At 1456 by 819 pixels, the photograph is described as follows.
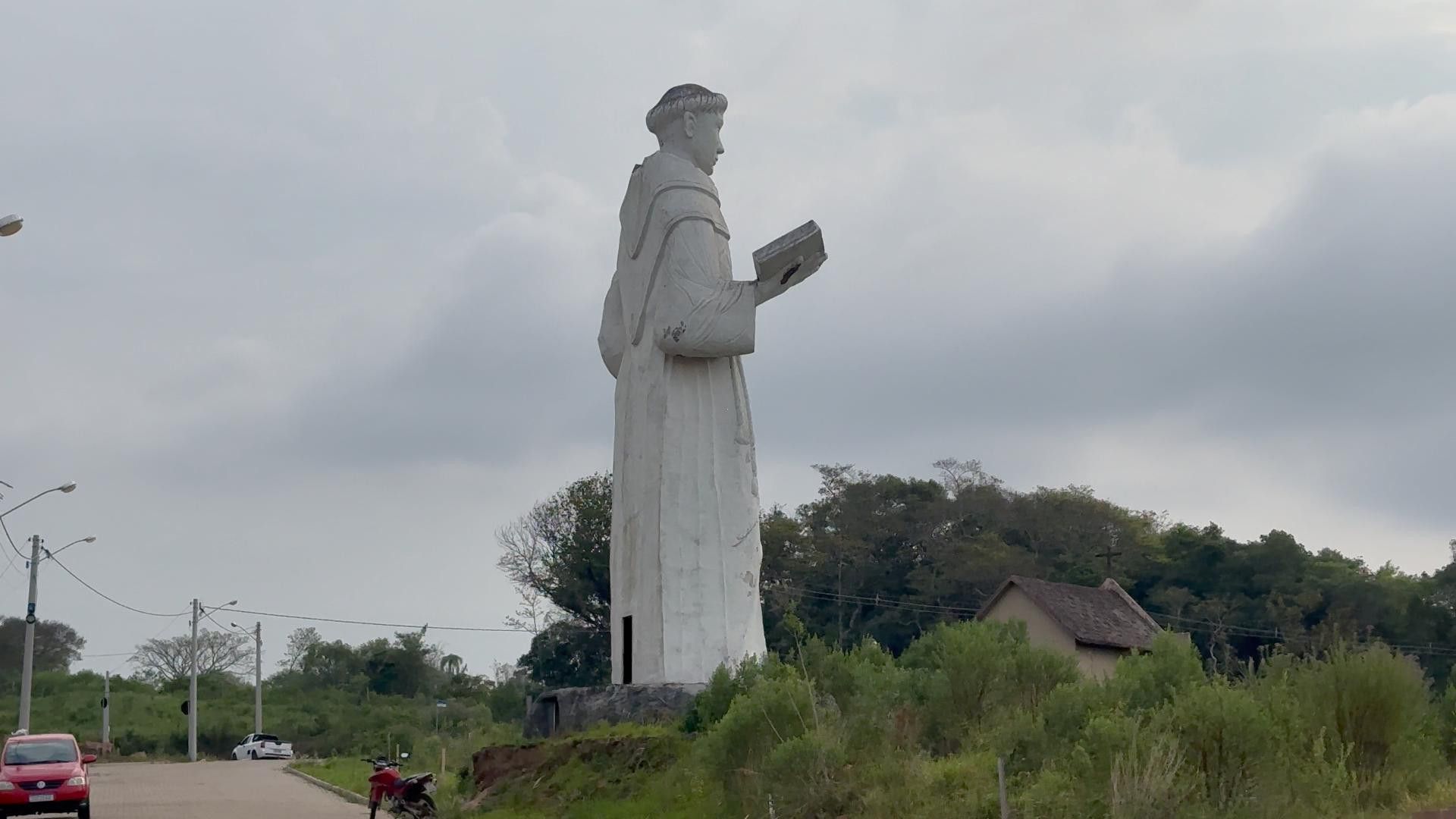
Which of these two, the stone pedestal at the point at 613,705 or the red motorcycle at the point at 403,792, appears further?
the red motorcycle at the point at 403,792

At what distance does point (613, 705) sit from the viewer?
1389cm

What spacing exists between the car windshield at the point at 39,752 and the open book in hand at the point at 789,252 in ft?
37.9

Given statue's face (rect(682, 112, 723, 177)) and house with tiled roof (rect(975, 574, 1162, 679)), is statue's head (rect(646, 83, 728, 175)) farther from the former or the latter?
house with tiled roof (rect(975, 574, 1162, 679))

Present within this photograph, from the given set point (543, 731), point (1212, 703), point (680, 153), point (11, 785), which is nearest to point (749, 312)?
point (680, 153)

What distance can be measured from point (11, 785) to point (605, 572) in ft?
81.7

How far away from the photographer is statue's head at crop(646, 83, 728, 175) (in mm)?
15102

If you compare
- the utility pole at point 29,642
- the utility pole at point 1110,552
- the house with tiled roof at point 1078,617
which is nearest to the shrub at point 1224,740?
the house with tiled roof at point 1078,617

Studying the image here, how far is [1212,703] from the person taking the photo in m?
8.78

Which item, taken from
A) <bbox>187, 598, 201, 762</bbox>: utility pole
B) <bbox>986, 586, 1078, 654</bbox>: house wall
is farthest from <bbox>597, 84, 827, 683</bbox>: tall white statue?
<bbox>187, 598, 201, 762</bbox>: utility pole

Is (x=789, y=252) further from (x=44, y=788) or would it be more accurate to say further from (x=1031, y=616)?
(x=1031, y=616)

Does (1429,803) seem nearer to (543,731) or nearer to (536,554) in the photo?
(543,731)

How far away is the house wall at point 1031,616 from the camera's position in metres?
30.1

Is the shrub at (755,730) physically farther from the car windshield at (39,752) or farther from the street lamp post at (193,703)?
the street lamp post at (193,703)

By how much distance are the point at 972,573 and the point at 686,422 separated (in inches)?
1239
